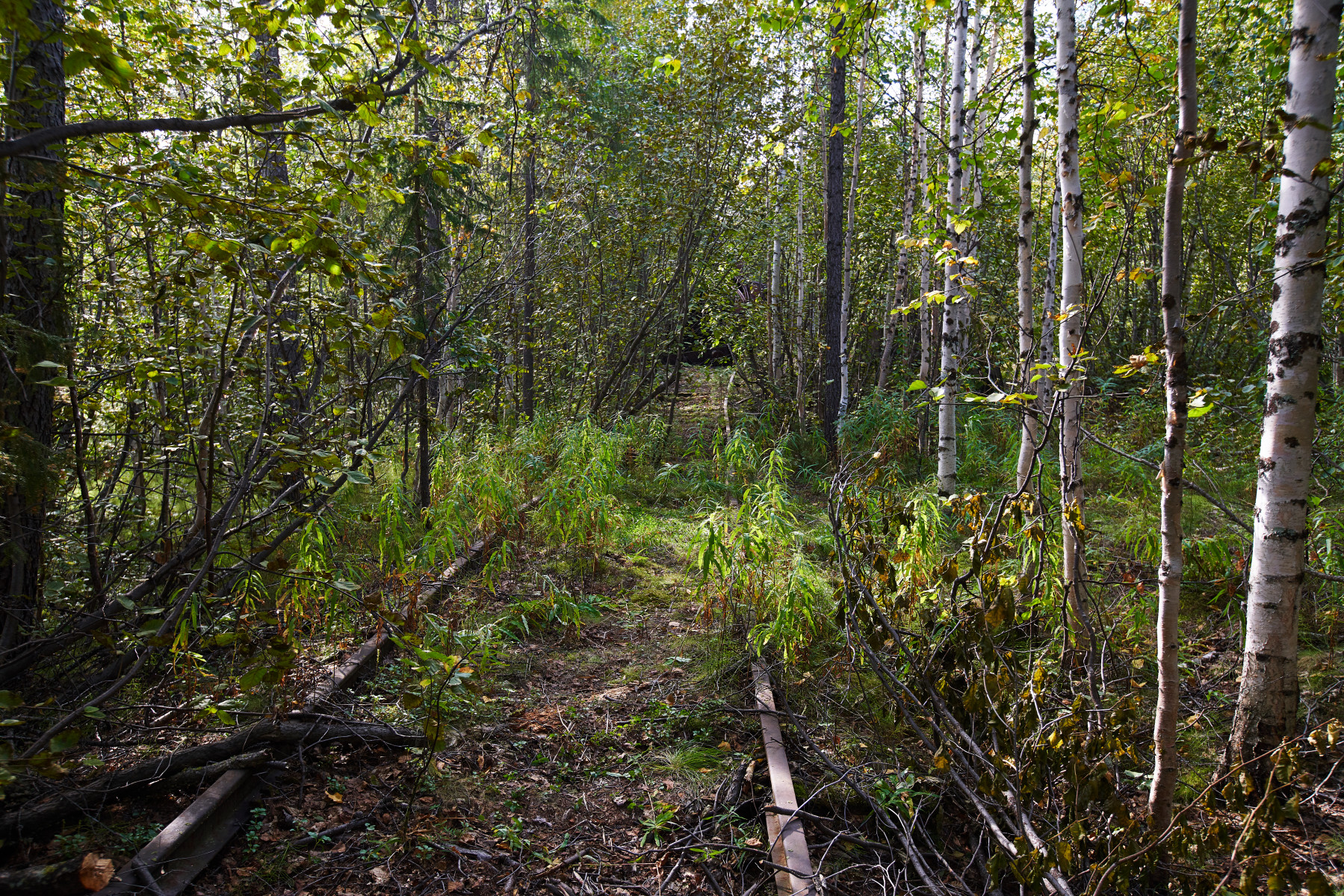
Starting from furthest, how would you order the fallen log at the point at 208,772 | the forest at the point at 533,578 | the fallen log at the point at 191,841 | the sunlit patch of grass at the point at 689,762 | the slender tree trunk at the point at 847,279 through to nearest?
the slender tree trunk at the point at 847,279
the sunlit patch of grass at the point at 689,762
the fallen log at the point at 208,772
the forest at the point at 533,578
the fallen log at the point at 191,841

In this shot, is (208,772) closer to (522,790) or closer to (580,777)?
(522,790)

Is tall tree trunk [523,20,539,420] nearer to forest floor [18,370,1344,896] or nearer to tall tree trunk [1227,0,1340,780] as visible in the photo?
forest floor [18,370,1344,896]

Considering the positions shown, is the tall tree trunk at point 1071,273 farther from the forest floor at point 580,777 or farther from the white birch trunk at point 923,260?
the white birch trunk at point 923,260

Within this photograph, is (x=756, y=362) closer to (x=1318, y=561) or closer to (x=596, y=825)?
(x=1318, y=561)

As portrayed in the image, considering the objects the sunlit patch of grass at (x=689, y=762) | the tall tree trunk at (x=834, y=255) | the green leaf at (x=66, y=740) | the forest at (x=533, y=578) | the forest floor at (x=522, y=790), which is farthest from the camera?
the tall tree trunk at (x=834, y=255)

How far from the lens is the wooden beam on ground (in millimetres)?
2760

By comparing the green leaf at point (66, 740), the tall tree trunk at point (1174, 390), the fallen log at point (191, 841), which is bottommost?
the fallen log at point (191, 841)

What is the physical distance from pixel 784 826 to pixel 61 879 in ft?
8.51

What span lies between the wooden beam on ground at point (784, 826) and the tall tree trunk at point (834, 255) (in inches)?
300

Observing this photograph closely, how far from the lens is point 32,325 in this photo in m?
3.48

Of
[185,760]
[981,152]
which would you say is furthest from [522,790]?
[981,152]

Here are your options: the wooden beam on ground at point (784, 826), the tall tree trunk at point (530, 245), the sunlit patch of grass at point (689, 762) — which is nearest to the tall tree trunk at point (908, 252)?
the tall tree trunk at point (530, 245)

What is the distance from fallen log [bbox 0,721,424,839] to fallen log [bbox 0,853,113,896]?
289 millimetres

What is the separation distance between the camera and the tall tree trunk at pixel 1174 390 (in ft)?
8.14
